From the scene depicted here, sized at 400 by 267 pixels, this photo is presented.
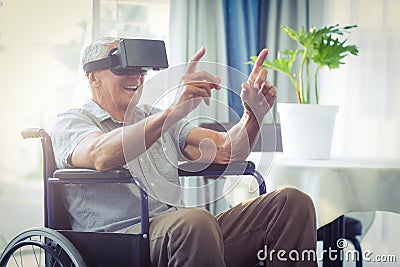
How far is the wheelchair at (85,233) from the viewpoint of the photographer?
5.16 ft

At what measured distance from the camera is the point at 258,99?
69.6 inches

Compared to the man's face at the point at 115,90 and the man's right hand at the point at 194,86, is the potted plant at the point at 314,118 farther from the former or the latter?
the man's right hand at the point at 194,86

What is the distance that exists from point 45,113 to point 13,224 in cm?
49

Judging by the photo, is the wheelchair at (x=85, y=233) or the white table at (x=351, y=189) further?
the white table at (x=351, y=189)

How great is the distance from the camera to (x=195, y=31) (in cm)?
318

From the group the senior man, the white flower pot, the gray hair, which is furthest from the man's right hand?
the white flower pot

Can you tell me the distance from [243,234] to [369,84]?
1.41m

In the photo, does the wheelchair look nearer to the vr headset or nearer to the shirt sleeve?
the shirt sleeve

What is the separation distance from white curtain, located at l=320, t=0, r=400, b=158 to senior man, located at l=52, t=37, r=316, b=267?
3.75 ft

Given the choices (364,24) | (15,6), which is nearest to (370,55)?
(364,24)

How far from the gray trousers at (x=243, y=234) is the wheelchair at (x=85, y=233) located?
5 centimetres

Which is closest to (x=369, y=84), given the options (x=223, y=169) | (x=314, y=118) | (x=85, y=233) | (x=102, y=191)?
(x=314, y=118)

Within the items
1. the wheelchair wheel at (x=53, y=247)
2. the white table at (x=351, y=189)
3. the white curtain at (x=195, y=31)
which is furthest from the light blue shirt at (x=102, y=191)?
the white curtain at (x=195, y=31)

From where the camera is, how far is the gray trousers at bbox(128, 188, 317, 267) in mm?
1527
